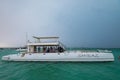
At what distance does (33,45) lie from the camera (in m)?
24.1

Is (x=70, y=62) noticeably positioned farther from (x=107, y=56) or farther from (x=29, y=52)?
(x=29, y=52)

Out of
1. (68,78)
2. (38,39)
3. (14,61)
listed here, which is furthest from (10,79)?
(38,39)

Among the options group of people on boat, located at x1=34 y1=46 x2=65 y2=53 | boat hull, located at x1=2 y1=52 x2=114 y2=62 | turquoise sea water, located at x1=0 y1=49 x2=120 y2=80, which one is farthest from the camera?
group of people on boat, located at x1=34 y1=46 x2=65 y2=53

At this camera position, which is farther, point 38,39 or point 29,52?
point 38,39

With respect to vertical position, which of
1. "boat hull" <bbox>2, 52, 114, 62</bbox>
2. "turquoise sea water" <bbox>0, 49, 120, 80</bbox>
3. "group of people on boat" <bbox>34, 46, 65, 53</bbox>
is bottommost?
"turquoise sea water" <bbox>0, 49, 120, 80</bbox>

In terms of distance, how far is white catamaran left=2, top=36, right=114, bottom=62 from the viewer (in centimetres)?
2114

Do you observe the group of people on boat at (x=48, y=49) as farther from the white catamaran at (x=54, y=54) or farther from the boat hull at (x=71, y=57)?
the boat hull at (x=71, y=57)

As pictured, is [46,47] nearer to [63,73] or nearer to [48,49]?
[48,49]

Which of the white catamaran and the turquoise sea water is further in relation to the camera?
the white catamaran

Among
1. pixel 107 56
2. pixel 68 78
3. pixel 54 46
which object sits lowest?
pixel 68 78

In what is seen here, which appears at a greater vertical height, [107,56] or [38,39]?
[38,39]

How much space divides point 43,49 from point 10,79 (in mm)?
11229

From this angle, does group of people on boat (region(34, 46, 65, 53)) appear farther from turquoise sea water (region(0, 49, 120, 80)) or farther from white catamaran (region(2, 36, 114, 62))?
turquoise sea water (region(0, 49, 120, 80))

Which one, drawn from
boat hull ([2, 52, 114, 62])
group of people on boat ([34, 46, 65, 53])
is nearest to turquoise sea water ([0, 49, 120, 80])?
boat hull ([2, 52, 114, 62])
